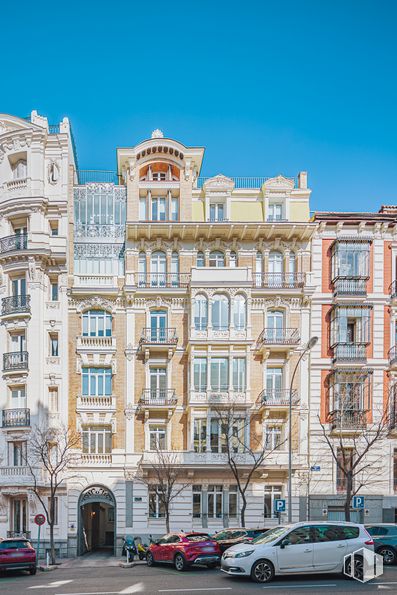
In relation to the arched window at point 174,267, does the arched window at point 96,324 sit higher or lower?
lower

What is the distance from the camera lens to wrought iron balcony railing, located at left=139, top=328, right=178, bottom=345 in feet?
131

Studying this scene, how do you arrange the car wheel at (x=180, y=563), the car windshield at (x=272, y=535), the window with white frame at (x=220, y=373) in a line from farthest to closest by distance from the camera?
the window with white frame at (x=220, y=373) < the car wheel at (x=180, y=563) < the car windshield at (x=272, y=535)

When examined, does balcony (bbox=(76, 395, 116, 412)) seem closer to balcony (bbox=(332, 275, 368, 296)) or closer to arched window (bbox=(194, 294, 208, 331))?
arched window (bbox=(194, 294, 208, 331))

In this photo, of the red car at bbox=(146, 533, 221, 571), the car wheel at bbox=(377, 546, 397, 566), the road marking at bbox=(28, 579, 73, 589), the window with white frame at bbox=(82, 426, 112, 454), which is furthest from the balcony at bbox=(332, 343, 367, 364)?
the road marking at bbox=(28, 579, 73, 589)

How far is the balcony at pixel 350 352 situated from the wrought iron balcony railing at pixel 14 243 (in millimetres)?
19289

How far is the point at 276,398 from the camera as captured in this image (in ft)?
130

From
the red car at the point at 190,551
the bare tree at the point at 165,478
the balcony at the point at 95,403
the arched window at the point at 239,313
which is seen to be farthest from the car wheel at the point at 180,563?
the arched window at the point at 239,313

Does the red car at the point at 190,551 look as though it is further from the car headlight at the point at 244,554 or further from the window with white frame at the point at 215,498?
the window with white frame at the point at 215,498

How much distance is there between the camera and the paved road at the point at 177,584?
63.8 feet

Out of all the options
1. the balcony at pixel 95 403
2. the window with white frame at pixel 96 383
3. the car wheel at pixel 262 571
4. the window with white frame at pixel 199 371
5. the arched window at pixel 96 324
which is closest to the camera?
the car wheel at pixel 262 571

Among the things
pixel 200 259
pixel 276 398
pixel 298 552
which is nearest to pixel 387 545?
pixel 298 552

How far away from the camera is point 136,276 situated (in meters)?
41.1

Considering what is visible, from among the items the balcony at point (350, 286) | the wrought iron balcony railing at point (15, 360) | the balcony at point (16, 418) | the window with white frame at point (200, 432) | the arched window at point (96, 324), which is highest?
the balcony at point (350, 286)

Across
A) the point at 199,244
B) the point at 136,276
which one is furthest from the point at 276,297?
the point at 136,276
